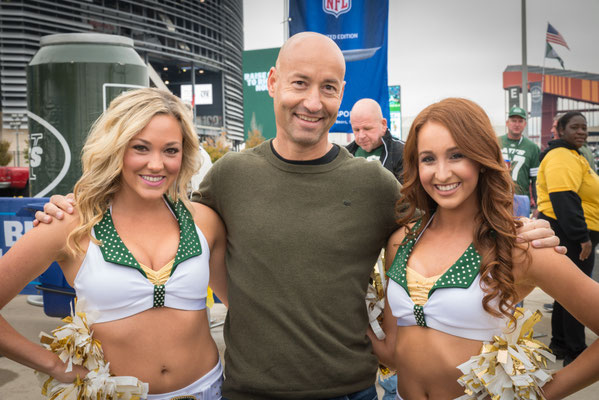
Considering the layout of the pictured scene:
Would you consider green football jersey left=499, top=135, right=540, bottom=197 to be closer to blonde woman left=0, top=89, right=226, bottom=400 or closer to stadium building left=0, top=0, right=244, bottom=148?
blonde woman left=0, top=89, right=226, bottom=400

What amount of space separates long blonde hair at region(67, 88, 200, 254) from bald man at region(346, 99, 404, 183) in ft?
8.93

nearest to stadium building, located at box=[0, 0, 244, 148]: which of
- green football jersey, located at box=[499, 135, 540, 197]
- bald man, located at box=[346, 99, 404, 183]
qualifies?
bald man, located at box=[346, 99, 404, 183]

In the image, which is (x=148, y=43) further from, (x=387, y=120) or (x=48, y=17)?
(x=387, y=120)

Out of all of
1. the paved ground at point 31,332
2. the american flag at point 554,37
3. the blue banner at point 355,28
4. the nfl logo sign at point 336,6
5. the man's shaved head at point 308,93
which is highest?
the american flag at point 554,37

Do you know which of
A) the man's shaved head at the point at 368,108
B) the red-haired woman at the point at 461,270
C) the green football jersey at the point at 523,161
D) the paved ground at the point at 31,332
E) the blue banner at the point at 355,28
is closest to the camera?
the red-haired woman at the point at 461,270

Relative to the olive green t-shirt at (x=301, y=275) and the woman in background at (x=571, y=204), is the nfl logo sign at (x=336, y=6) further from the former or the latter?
the olive green t-shirt at (x=301, y=275)

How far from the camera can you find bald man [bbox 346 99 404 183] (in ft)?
15.6

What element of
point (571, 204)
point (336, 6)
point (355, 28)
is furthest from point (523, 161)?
point (336, 6)

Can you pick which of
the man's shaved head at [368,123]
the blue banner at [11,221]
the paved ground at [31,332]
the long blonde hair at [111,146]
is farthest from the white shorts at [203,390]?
the blue banner at [11,221]

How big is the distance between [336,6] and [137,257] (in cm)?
347

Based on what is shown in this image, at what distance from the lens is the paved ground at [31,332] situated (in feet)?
13.9

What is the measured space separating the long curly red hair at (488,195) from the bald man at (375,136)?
256cm

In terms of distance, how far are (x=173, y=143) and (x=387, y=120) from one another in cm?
318

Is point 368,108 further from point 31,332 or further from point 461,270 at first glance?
point 31,332
